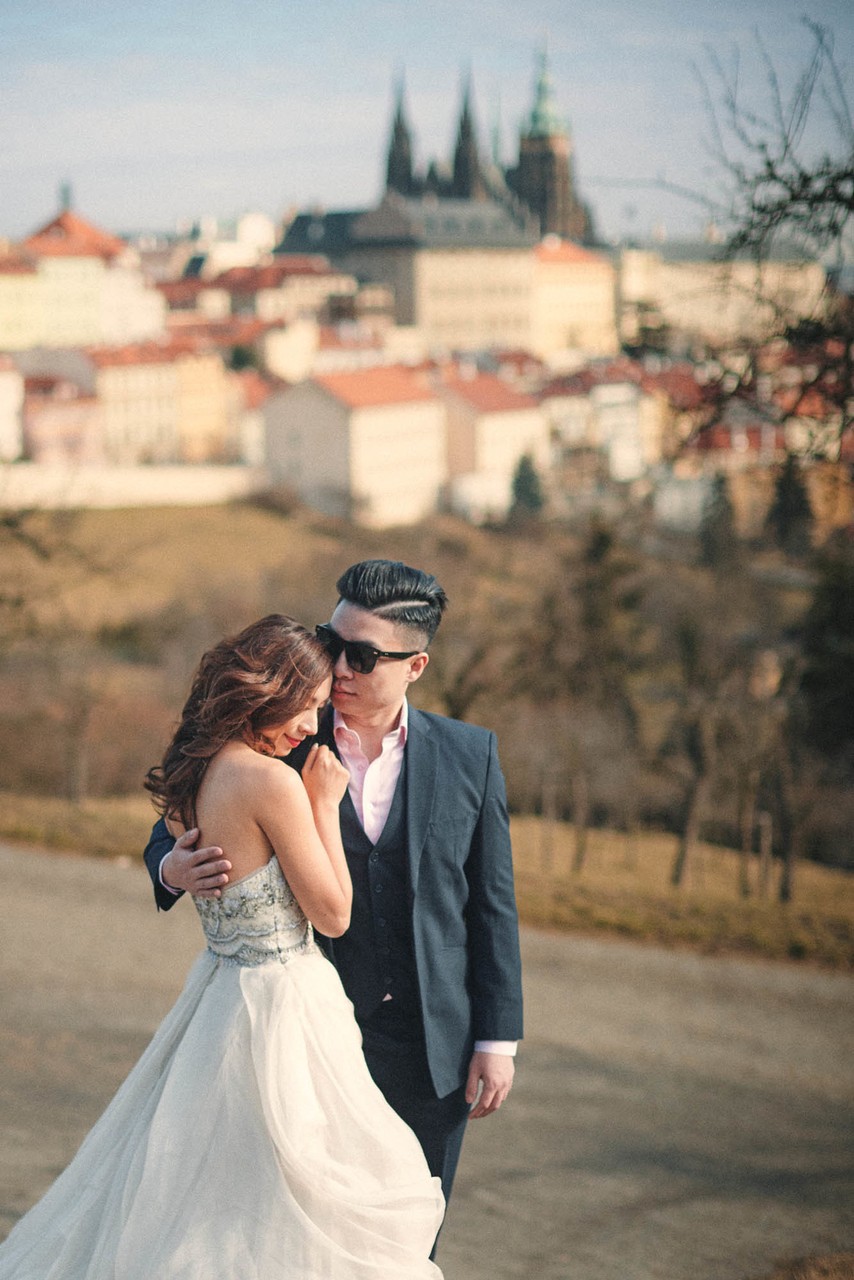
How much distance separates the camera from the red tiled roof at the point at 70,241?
66.5 metres

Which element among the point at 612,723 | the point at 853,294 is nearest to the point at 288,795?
the point at 853,294

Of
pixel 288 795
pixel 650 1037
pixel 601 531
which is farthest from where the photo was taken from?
pixel 601 531

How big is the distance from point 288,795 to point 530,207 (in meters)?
107

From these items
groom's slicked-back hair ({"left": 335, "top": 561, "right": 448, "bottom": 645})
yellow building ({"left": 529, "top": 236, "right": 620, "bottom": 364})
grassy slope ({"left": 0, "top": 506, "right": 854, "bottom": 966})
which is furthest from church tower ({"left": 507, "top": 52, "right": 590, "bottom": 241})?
groom's slicked-back hair ({"left": 335, "top": 561, "right": 448, "bottom": 645})

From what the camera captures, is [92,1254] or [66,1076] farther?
[66,1076]

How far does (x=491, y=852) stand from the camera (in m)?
2.37

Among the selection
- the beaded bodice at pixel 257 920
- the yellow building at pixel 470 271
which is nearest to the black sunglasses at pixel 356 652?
the beaded bodice at pixel 257 920

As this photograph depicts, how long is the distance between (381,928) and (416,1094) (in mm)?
290

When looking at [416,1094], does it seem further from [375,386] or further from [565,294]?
[565,294]

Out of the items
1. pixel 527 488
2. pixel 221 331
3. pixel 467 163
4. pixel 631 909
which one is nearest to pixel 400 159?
Answer: pixel 467 163

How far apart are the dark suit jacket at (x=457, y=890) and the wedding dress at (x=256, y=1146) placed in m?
0.16

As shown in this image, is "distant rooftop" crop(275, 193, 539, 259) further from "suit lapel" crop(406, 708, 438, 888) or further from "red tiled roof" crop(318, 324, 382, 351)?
"suit lapel" crop(406, 708, 438, 888)

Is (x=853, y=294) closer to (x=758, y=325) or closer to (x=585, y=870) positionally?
(x=758, y=325)

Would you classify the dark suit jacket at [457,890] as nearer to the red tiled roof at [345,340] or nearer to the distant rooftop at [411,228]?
the red tiled roof at [345,340]
